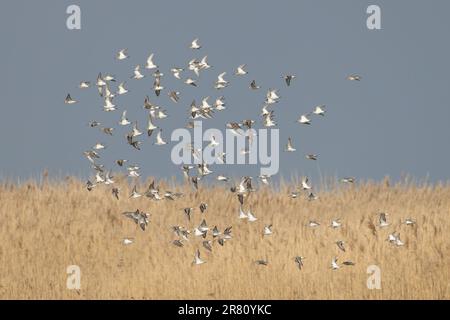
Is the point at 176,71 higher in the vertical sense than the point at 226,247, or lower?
higher

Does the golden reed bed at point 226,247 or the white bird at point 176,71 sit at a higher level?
the white bird at point 176,71

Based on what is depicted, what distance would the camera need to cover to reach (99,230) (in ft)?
75.1

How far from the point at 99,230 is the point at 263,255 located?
13.1 feet

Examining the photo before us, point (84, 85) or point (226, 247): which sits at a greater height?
point (84, 85)

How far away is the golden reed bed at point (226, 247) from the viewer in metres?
19.6

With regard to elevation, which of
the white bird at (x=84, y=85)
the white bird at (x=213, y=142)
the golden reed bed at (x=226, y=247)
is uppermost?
the white bird at (x=84, y=85)

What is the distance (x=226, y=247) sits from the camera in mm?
21266

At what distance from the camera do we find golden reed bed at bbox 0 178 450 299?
1961cm

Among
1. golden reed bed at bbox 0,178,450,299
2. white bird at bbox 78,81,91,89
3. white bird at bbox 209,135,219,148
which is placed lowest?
golden reed bed at bbox 0,178,450,299

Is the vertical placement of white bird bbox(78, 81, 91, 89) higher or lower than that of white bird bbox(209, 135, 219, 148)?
higher

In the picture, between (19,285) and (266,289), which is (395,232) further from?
(19,285)
